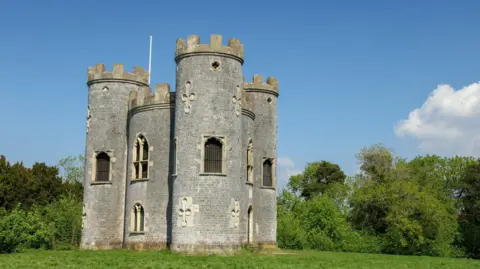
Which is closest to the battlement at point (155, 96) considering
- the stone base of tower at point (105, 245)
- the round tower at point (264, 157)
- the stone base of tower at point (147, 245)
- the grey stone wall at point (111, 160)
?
the grey stone wall at point (111, 160)

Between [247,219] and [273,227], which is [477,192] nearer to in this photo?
[273,227]

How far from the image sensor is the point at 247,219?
105 feet

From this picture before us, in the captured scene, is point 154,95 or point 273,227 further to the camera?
point 273,227

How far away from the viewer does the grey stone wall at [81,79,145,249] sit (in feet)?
104

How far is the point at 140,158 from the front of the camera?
3044 centimetres

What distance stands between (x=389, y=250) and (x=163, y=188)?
80.7 feet

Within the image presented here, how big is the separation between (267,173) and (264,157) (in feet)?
3.85

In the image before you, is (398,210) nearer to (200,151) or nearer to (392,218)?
(392,218)

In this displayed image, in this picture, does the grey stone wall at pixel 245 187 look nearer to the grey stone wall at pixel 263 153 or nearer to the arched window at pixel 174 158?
the grey stone wall at pixel 263 153

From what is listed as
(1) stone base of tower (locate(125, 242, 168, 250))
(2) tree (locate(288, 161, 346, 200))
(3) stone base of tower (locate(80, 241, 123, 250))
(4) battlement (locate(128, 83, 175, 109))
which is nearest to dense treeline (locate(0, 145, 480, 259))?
(3) stone base of tower (locate(80, 241, 123, 250))

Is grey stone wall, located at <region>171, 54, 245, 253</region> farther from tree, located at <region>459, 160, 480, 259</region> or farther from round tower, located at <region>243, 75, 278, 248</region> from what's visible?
tree, located at <region>459, 160, 480, 259</region>

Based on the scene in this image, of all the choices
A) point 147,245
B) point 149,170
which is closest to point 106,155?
point 149,170

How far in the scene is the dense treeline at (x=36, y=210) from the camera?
2964cm

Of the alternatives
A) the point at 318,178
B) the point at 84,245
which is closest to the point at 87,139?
the point at 84,245
